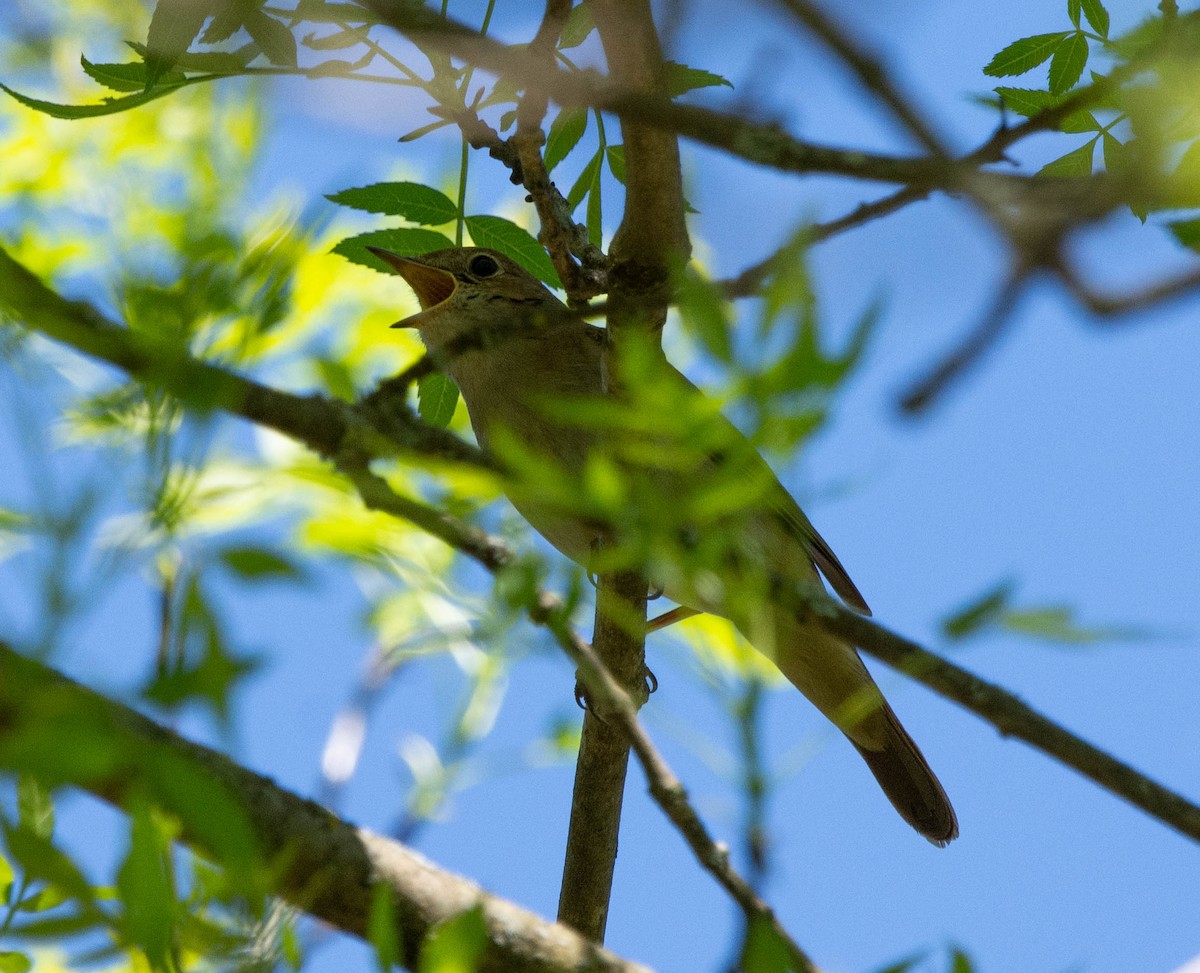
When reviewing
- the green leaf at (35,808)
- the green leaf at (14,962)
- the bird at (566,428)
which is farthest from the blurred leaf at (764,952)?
the bird at (566,428)

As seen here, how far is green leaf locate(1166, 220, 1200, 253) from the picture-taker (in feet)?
6.23

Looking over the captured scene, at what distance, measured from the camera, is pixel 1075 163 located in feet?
11.2

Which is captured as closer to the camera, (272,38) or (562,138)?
(272,38)

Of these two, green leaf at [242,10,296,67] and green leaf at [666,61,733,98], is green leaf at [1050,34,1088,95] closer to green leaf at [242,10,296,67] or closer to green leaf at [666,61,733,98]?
green leaf at [666,61,733,98]

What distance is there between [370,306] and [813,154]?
4.41m

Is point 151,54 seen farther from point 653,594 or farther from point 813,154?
point 653,594

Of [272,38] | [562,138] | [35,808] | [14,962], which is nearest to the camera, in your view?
[35,808]

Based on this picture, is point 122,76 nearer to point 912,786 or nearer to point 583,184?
point 583,184

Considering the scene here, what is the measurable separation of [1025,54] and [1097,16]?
19cm

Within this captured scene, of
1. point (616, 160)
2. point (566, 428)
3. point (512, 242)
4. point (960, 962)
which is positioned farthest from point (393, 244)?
point (960, 962)

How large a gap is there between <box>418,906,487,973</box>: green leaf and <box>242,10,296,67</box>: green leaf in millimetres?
2324

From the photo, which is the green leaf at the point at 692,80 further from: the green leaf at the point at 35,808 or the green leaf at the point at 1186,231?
the green leaf at the point at 35,808

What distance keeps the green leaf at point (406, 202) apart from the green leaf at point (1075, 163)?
1.67 meters

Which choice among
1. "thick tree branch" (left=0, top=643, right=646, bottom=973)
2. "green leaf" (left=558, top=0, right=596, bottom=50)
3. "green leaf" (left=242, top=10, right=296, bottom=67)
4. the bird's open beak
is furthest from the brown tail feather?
"green leaf" (left=242, top=10, right=296, bottom=67)
